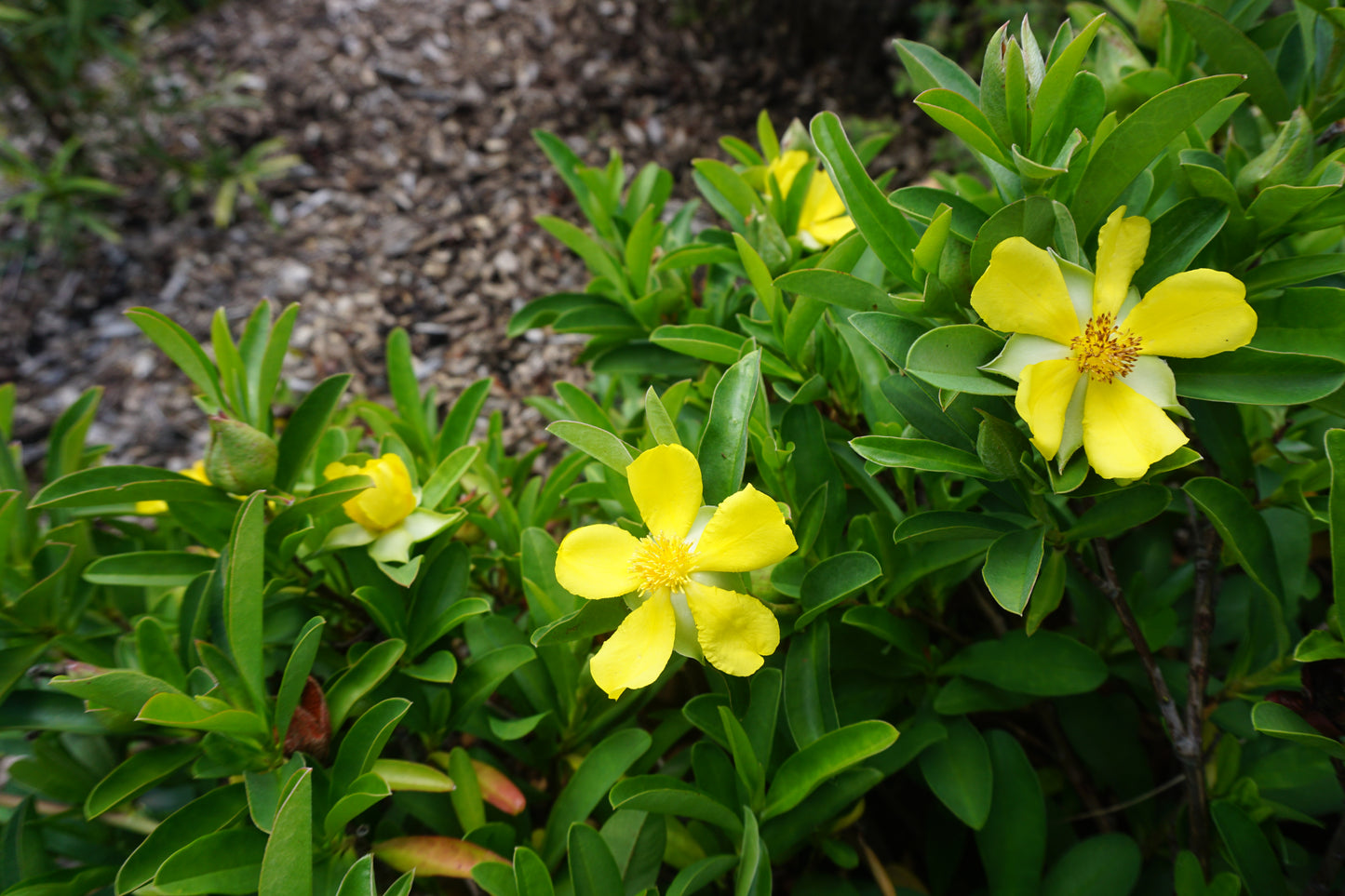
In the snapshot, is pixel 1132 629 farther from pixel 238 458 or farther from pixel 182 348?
pixel 182 348

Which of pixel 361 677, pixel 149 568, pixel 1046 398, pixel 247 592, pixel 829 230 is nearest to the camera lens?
pixel 1046 398

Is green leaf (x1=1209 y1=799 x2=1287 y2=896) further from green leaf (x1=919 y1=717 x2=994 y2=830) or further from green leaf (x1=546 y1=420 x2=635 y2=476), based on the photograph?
green leaf (x1=546 y1=420 x2=635 y2=476)

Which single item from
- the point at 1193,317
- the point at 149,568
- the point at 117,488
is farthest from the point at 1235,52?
the point at 149,568

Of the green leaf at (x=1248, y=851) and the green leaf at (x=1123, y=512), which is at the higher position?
the green leaf at (x=1123, y=512)

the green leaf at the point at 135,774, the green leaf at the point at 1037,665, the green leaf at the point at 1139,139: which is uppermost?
the green leaf at the point at 1139,139

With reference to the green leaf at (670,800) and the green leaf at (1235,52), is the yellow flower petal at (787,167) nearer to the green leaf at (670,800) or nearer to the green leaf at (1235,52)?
the green leaf at (1235,52)

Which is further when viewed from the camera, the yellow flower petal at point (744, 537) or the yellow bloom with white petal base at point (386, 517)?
the yellow bloom with white petal base at point (386, 517)

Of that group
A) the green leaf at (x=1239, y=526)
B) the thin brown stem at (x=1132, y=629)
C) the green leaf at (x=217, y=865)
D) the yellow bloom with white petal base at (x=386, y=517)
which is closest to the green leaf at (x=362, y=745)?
the green leaf at (x=217, y=865)

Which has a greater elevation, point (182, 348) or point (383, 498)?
point (182, 348)
